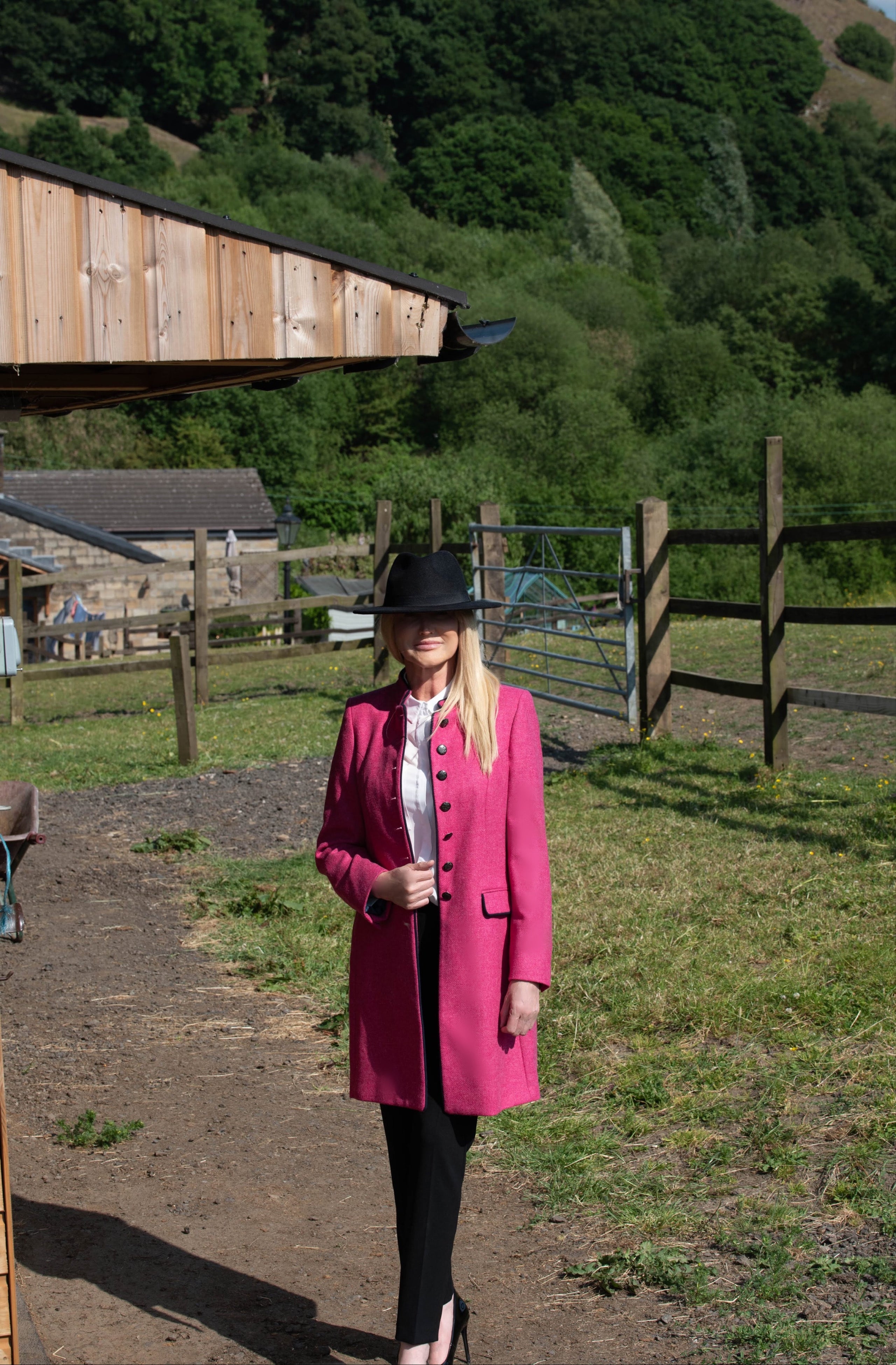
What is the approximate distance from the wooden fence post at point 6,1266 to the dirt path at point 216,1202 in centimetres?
39

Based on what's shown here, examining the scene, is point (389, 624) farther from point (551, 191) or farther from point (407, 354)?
point (551, 191)

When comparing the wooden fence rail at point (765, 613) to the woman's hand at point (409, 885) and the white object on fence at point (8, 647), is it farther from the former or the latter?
the white object on fence at point (8, 647)

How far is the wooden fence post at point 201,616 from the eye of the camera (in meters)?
14.0

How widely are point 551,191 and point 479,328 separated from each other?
91582mm

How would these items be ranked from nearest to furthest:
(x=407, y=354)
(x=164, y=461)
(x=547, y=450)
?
(x=407, y=354) → (x=547, y=450) → (x=164, y=461)

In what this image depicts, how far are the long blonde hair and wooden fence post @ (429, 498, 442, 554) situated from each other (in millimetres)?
9909

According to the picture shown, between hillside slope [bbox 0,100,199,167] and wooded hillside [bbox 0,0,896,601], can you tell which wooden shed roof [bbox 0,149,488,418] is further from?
hillside slope [bbox 0,100,199,167]

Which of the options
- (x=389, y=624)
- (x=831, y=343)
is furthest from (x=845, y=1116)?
(x=831, y=343)

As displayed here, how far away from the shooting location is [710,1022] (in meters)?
4.56

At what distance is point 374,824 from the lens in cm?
282

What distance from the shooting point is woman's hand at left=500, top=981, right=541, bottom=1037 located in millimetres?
2652

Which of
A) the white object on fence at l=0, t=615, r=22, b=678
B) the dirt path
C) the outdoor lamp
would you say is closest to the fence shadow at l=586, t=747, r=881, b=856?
the dirt path

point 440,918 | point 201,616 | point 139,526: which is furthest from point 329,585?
point 440,918

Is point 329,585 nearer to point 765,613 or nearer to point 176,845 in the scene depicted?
point 176,845
